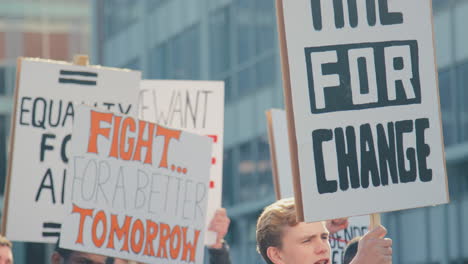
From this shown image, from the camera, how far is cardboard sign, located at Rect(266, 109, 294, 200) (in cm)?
830

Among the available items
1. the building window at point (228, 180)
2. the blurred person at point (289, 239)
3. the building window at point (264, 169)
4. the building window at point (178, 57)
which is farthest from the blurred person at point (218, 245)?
the building window at point (178, 57)

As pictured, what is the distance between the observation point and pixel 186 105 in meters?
9.38

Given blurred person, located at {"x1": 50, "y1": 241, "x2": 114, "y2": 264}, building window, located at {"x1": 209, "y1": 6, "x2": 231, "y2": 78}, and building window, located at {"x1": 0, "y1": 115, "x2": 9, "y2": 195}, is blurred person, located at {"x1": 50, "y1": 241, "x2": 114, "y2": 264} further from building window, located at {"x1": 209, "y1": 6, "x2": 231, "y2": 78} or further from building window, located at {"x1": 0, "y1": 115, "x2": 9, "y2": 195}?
building window, located at {"x1": 0, "y1": 115, "x2": 9, "y2": 195}

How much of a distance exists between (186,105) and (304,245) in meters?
4.08

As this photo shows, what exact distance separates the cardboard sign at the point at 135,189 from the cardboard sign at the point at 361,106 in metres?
1.96

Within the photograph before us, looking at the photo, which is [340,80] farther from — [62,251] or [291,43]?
[62,251]

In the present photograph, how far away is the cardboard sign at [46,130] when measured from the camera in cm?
806

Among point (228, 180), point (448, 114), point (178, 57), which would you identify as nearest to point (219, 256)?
point (448, 114)

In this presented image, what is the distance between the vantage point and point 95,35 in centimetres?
3878

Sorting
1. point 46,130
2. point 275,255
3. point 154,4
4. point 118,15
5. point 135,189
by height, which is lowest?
point 275,255

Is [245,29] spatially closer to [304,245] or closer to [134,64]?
[134,64]

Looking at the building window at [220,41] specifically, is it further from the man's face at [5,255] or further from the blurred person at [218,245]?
the man's face at [5,255]

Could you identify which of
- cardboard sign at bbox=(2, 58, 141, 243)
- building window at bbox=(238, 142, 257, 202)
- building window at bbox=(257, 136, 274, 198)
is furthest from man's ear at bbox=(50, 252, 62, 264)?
building window at bbox=(238, 142, 257, 202)

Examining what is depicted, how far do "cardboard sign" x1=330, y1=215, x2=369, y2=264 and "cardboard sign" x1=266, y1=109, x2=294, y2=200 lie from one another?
0.47 m
